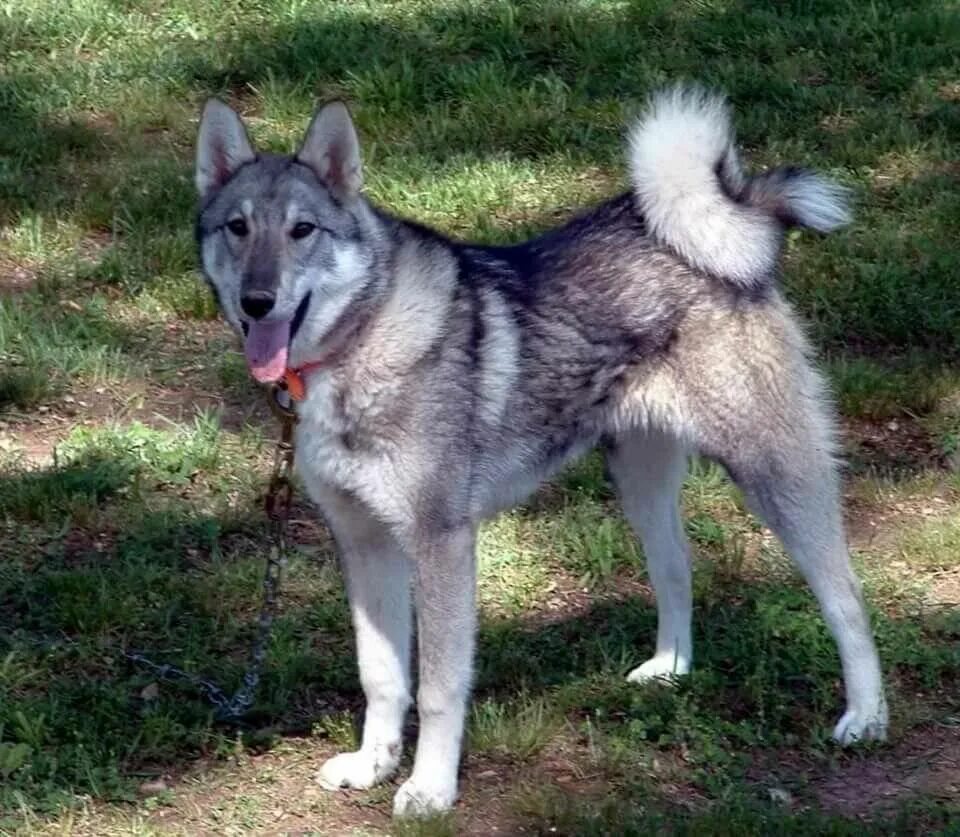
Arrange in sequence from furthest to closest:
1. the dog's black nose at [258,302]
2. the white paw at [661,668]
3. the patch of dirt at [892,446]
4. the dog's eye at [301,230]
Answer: the patch of dirt at [892,446], the white paw at [661,668], the dog's eye at [301,230], the dog's black nose at [258,302]

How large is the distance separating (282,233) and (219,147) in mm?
403

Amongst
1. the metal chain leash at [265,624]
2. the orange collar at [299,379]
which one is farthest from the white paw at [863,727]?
the orange collar at [299,379]

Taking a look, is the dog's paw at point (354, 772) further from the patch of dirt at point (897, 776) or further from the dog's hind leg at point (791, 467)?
the dog's hind leg at point (791, 467)

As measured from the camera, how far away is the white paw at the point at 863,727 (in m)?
4.55

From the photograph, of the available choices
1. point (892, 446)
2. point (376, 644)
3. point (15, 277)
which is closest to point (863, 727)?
point (376, 644)

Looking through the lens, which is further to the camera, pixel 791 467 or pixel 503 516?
pixel 503 516

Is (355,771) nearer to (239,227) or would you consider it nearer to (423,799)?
(423,799)

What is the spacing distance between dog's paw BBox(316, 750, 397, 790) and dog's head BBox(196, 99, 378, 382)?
3.38 feet

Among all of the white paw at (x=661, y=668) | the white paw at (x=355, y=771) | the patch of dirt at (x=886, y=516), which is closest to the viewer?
the white paw at (x=355, y=771)

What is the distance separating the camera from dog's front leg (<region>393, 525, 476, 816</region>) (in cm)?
415

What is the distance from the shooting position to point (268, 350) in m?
4.06

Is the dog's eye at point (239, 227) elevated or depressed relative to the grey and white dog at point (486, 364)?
elevated

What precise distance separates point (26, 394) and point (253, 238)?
8.30ft

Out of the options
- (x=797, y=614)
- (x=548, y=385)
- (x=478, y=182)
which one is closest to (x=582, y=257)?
(x=548, y=385)
